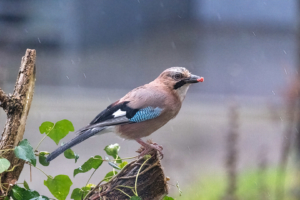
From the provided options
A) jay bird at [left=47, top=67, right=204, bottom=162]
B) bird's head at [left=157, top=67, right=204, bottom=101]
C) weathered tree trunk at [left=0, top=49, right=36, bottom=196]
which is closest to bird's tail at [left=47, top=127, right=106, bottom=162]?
jay bird at [left=47, top=67, right=204, bottom=162]

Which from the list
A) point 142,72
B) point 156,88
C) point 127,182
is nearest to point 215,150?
point 142,72

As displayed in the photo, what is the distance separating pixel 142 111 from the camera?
1.08m

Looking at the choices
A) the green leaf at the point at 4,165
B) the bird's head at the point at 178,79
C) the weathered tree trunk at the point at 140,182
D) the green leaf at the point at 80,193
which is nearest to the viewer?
the green leaf at the point at 4,165

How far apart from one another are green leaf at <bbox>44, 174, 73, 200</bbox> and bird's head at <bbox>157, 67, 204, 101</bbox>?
48 centimetres

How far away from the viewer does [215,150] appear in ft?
8.47

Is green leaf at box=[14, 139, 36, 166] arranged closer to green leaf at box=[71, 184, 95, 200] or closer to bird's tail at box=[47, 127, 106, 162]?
bird's tail at box=[47, 127, 106, 162]

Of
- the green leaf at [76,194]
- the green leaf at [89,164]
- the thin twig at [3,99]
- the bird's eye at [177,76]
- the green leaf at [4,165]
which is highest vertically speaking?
the thin twig at [3,99]

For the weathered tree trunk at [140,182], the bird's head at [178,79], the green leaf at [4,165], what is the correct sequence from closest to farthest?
the green leaf at [4,165] < the weathered tree trunk at [140,182] < the bird's head at [178,79]

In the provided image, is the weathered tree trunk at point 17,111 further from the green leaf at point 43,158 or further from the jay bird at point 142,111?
the jay bird at point 142,111

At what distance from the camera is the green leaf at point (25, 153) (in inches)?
32.0

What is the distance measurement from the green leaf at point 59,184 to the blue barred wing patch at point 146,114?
286 millimetres

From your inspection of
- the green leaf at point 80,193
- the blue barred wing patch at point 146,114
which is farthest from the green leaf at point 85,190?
the blue barred wing patch at point 146,114

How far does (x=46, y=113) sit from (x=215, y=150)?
4.42ft

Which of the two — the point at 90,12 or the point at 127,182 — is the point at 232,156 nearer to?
the point at 127,182
